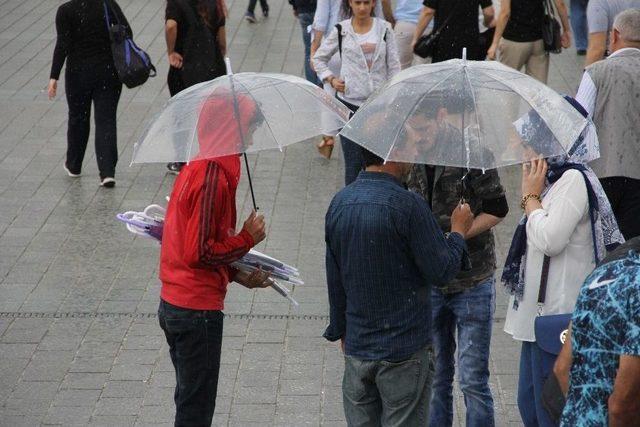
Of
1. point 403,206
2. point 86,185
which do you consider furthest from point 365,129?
point 86,185

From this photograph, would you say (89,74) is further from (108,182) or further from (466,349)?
(466,349)

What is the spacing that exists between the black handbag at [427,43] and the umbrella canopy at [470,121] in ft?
18.0

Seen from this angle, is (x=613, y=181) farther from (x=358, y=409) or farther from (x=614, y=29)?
(x=358, y=409)

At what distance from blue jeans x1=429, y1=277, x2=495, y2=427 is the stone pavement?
389 mm

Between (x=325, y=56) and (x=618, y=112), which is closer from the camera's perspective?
(x=618, y=112)

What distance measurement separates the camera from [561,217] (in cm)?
459

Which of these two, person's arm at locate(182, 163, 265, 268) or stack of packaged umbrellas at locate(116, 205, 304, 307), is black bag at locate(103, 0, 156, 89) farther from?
person's arm at locate(182, 163, 265, 268)

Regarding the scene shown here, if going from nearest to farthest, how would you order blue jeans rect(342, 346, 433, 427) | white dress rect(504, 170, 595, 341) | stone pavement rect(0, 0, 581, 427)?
blue jeans rect(342, 346, 433, 427), white dress rect(504, 170, 595, 341), stone pavement rect(0, 0, 581, 427)

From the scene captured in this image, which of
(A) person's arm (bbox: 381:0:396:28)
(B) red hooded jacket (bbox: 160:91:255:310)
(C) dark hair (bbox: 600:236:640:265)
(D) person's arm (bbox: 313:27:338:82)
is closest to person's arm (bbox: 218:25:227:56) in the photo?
(D) person's arm (bbox: 313:27:338:82)

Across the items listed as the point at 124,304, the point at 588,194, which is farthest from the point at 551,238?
the point at 124,304

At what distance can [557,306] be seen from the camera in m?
4.75

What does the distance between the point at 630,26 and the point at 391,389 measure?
2.91 m

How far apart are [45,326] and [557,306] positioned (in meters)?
3.41

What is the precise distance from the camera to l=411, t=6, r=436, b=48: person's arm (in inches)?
402
